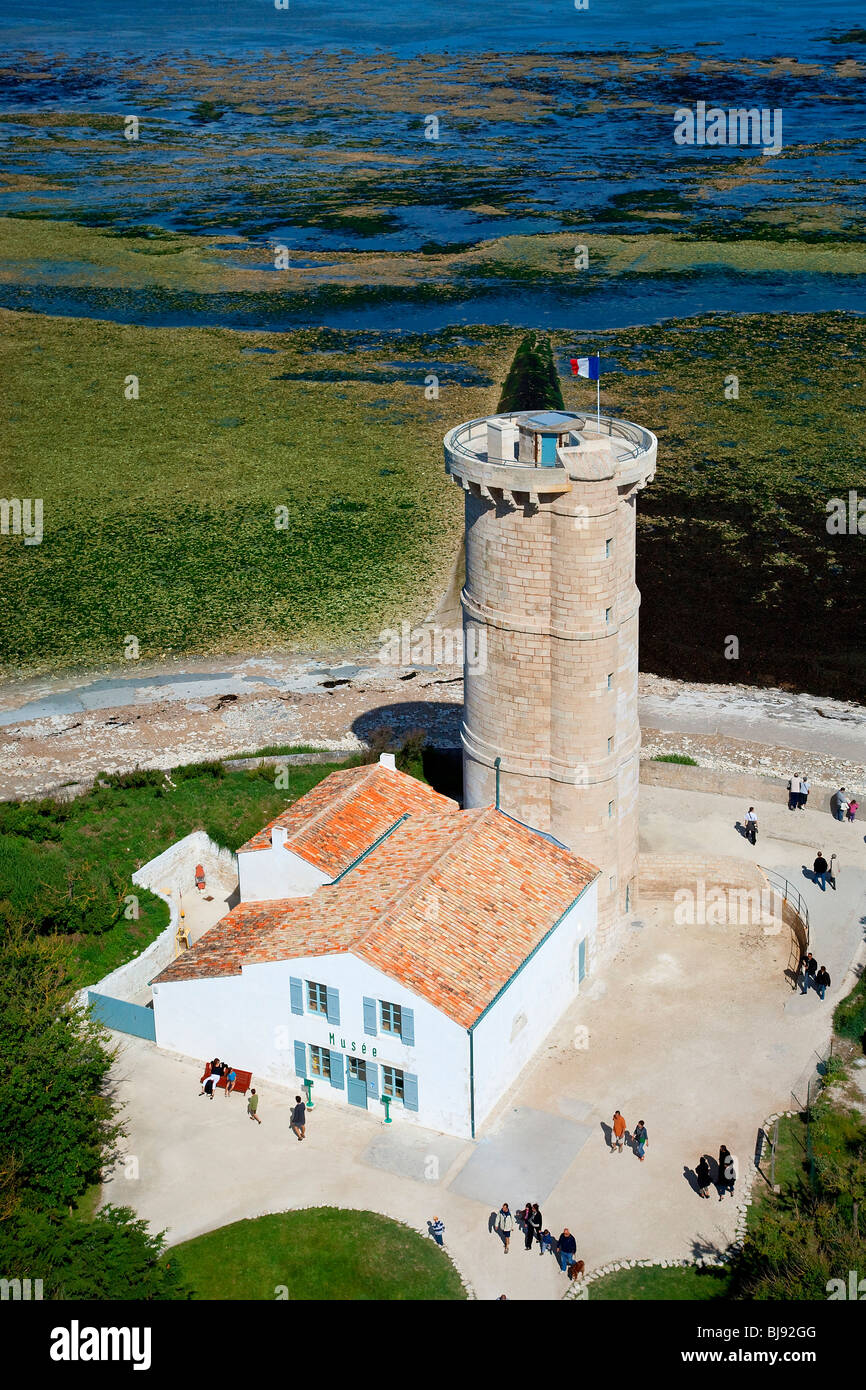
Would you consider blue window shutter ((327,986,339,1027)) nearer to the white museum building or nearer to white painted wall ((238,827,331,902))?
the white museum building

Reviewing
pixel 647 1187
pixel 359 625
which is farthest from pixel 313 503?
pixel 647 1187

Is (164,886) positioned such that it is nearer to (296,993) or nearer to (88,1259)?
(296,993)

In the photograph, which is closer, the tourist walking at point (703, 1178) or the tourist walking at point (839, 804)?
the tourist walking at point (703, 1178)

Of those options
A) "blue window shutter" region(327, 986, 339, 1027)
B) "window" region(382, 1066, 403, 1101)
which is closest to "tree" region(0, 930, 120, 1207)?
"blue window shutter" region(327, 986, 339, 1027)

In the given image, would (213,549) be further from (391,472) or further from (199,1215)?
(199,1215)

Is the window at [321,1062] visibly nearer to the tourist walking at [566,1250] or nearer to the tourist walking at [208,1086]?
the tourist walking at [208,1086]

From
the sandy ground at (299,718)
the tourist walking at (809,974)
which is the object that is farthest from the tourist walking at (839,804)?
the tourist walking at (809,974)

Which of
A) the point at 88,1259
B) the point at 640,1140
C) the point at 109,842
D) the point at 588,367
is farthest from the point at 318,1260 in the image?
the point at 588,367

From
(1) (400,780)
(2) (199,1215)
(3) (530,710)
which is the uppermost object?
(3) (530,710)
